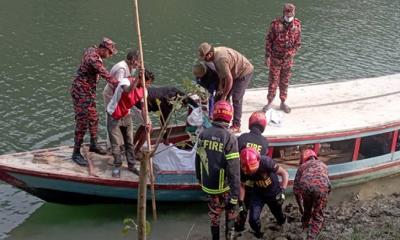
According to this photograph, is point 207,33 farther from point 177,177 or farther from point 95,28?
point 177,177

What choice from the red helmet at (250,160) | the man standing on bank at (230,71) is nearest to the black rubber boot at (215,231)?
the red helmet at (250,160)

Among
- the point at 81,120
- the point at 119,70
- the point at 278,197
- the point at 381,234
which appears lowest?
the point at 381,234

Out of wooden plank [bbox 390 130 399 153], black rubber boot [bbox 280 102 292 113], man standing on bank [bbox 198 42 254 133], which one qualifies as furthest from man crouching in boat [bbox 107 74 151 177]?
wooden plank [bbox 390 130 399 153]

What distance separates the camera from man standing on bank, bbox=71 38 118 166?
927 centimetres

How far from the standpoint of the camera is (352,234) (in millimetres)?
9180

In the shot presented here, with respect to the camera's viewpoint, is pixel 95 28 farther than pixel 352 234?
Yes

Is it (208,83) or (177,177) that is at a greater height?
(208,83)

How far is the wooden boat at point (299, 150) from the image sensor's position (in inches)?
384

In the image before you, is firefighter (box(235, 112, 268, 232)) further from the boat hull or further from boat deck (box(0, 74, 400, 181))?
the boat hull

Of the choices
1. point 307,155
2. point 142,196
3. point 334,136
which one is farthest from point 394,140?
point 142,196

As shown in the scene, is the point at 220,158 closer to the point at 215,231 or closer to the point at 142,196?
the point at 215,231

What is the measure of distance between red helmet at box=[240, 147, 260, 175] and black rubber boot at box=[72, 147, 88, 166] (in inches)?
136

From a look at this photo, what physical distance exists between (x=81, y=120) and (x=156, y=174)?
1.71m

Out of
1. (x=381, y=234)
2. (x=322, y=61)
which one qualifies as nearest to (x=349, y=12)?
(x=322, y=61)
